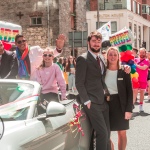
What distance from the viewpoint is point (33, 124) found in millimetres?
3877

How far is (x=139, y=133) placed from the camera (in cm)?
902

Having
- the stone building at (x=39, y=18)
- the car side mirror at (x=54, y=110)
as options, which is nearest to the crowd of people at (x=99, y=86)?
the car side mirror at (x=54, y=110)

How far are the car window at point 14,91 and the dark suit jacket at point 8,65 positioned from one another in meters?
2.70

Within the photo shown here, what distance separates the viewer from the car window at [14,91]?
4.59 meters

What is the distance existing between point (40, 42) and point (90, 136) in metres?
28.0

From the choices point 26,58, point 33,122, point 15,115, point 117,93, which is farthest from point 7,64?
point 33,122

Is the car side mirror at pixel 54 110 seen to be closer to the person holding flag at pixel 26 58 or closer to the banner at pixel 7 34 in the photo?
the person holding flag at pixel 26 58

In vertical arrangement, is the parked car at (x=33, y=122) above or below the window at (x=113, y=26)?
below

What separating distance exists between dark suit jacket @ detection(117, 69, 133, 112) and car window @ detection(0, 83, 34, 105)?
1753 mm

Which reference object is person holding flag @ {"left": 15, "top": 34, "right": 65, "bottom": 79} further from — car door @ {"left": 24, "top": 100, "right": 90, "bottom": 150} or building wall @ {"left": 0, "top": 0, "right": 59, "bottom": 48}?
building wall @ {"left": 0, "top": 0, "right": 59, "bottom": 48}

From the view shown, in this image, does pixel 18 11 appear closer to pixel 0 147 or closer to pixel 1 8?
pixel 1 8

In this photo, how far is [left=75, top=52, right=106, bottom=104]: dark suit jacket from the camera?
5633 millimetres

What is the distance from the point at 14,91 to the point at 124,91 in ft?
6.25

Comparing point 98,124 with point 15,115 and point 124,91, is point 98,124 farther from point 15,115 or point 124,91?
point 15,115
